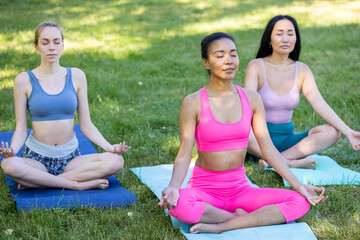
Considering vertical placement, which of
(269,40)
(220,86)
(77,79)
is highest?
(269,40)

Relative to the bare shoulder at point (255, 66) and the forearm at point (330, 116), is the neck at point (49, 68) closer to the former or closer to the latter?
the bare shoulder at point (255, 66)

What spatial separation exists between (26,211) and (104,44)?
5.75m

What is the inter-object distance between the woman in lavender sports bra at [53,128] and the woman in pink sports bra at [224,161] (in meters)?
0.67

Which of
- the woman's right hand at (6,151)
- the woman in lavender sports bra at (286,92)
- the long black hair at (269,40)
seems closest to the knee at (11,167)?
the woman's right hand at (6,151)

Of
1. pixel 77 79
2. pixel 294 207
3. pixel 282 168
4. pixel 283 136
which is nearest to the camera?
pixel 294 207

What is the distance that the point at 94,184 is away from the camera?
11.7 ft

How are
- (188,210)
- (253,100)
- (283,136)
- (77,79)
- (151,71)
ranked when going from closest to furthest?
1. (188,210)
2. (253,100)
3. (77,79)
4. (283,136)
5. (151,71)

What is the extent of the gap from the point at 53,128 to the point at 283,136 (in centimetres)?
211

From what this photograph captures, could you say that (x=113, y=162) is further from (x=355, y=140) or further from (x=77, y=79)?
(x=355, y=140)

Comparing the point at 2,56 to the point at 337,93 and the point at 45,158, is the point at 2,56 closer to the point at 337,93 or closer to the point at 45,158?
the point at 45,158

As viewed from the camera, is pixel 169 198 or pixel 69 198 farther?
pixel 69 198

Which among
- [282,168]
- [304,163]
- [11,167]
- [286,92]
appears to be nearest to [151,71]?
[286,92]

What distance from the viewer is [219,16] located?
11.3 meters

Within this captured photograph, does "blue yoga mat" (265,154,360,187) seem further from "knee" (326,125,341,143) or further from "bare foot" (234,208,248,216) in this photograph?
"bare foot" (234,208,248,216)
